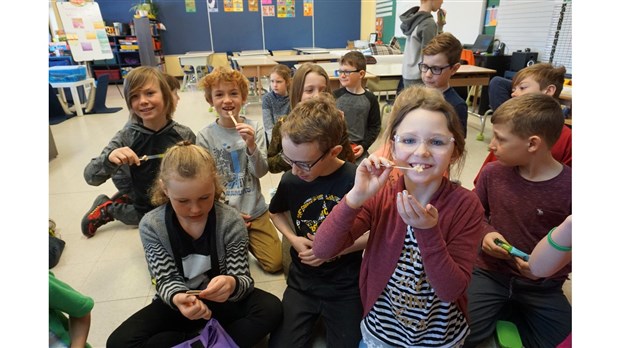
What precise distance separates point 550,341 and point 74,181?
3518 mm

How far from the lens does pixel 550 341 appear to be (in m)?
1.29

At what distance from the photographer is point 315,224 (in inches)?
53.1

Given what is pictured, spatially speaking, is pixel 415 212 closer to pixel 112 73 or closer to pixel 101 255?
pixel 101 255

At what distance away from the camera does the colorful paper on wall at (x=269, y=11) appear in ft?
31.3

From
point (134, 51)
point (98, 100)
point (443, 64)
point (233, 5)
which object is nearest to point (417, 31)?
point (443, 64)

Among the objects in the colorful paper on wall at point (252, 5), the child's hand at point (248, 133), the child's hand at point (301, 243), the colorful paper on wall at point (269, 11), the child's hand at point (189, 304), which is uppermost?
the colorful paper on wall at point (252, 5)

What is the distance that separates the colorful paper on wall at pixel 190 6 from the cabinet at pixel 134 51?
2.88 ft

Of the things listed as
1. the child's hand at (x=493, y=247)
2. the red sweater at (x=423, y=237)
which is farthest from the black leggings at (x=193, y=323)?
the child's hand at (x=493, y=247)

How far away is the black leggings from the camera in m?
1.22

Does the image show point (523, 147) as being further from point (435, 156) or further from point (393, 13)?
point (393, 13)

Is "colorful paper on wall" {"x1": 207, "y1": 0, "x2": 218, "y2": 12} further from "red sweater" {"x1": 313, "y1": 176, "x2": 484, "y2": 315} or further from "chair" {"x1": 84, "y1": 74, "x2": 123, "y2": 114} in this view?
"red sweater" {"x1": 313, "y1": 176, "x2": 484, "y2": 315}

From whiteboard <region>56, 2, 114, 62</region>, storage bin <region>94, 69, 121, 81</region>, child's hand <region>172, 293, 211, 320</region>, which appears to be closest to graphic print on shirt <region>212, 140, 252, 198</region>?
child's hand <region>172, 293, 211, 320</region>

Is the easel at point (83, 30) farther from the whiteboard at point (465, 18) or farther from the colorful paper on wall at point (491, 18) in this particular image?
the colorful paper on wall at point (491, 18)

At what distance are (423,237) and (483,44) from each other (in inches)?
218
